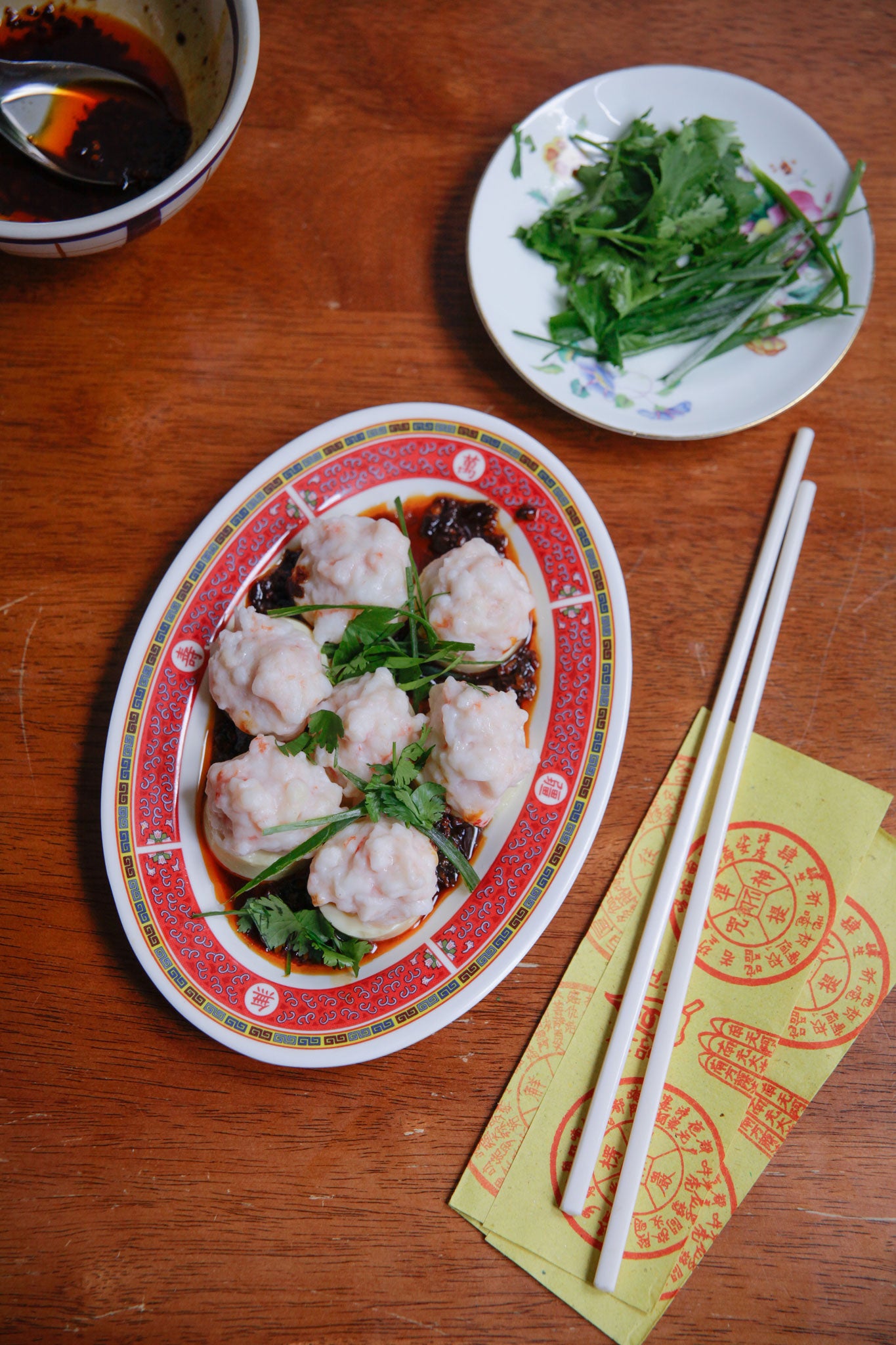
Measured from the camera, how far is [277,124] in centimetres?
204

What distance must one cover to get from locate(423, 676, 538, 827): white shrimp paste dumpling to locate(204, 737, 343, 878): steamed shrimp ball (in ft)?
0.68

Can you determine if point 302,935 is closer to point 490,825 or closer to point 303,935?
point 303,935

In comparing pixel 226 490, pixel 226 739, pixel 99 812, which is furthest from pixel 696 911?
pixel 226 490

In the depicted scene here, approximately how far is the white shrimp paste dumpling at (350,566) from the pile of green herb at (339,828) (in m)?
0.22

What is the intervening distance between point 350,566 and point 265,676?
0.26 m

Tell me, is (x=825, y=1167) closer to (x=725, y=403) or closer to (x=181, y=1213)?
(x=181, y=1213)

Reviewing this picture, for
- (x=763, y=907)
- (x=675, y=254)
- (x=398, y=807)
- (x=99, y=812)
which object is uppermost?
(x=675, y=254)

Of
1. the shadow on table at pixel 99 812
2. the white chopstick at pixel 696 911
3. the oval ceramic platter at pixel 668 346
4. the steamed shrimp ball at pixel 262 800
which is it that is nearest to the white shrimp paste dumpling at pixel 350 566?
the steamed shrimp ball at pixel 262 800

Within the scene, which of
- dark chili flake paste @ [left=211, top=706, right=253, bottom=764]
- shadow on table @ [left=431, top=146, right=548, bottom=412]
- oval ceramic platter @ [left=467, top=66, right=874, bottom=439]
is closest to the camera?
dark chili flake paste @ [left=211, top=706, right=253, bottom=764]

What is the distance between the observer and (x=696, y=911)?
5.17 ft

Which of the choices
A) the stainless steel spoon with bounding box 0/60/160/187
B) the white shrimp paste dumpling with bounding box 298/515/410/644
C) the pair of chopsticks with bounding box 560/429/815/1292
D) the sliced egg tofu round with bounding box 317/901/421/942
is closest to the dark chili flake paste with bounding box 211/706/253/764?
the white shrimp paste dumpling with bounding box 298/515/410/644

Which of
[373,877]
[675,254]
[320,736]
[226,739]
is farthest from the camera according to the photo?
[675,254]

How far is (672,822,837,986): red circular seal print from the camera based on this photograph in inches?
63.2

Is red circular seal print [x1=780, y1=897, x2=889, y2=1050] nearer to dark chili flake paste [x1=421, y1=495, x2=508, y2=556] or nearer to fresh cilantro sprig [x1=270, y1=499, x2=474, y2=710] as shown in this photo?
fresh cilantro sprig [x1=270, y1=499, x2=474, y2=710]
